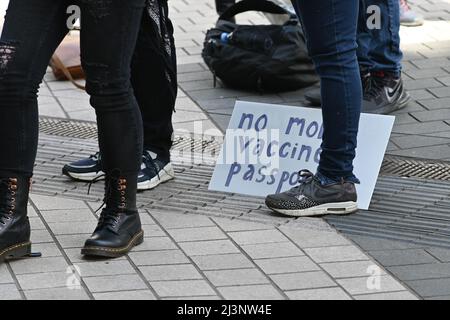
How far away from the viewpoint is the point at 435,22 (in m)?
7.63

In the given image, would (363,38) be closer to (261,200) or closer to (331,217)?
(261,200)

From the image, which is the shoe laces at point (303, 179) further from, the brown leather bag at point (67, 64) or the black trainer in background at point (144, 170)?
the brown leather bag at point (67, 64)

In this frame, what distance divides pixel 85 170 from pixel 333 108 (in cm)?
119

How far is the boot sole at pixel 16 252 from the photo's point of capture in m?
4.00

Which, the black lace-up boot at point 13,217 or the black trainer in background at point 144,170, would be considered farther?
the black trainer in background at point 144,170

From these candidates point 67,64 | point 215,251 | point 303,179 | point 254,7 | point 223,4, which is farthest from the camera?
point 223,4

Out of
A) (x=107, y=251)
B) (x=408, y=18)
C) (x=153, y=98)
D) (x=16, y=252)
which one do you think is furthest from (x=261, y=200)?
(x=408, y=18)

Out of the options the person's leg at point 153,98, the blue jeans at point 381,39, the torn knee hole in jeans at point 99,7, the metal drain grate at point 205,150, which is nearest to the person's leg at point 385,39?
the blue jeans at point 381,39

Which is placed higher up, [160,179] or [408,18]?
[160,179]

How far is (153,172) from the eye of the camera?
4.97 metres

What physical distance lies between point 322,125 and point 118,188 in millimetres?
1152

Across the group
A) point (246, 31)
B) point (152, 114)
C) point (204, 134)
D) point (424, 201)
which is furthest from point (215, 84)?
point (424, 201)

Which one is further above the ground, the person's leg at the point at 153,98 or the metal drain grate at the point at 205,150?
the person's leg at the point at 153,98
